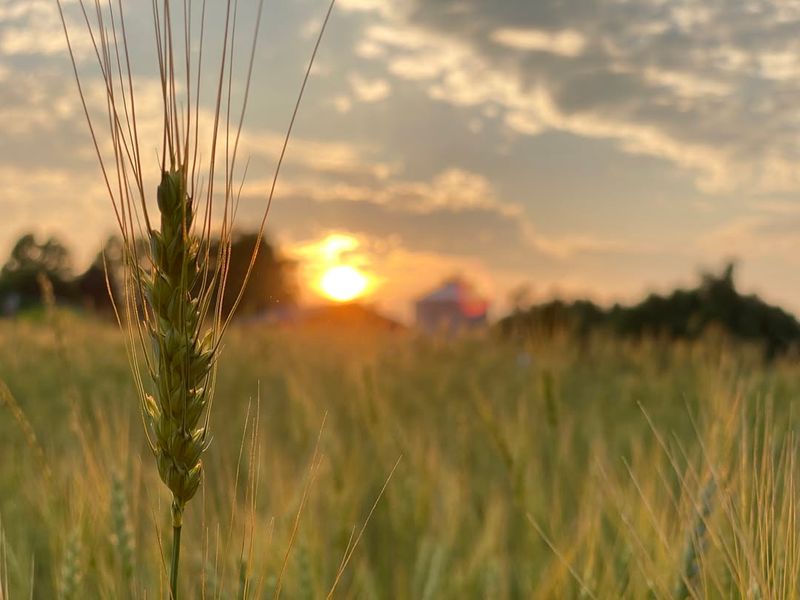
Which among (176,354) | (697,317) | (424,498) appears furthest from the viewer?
(697,317)

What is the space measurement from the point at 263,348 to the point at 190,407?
6.71 m

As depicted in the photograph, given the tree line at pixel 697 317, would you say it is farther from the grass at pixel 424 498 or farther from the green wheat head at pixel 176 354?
the green wheat head at pixel 176 354

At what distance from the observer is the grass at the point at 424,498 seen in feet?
4.24

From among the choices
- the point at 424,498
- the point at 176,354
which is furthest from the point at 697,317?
the point at 176,354

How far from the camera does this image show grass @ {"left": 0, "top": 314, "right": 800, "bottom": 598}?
1292mm

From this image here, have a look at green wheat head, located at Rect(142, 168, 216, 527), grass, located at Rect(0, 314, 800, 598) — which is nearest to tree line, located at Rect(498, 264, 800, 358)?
grass, located at Rect(0, 314, 800, 598)

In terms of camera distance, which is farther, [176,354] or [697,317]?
[697,317]

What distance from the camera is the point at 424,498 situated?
2494 millimetres

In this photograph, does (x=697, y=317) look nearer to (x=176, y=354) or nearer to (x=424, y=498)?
(x=424, y=498)

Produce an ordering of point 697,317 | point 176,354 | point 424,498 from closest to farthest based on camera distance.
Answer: point 176,354
point 424,498
point 697,317

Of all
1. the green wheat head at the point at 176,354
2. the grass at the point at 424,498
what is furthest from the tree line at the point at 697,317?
the green wheat head at the point at 176,354

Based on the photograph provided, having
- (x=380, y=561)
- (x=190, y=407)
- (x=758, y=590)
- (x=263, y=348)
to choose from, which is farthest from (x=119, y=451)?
(x=263, y=348)

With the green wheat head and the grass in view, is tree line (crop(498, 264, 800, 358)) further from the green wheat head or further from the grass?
the green wheat head

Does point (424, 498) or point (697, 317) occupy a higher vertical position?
point (697, 317)
